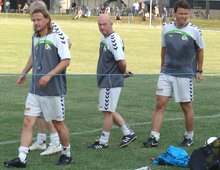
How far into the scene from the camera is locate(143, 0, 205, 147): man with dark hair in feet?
22.0

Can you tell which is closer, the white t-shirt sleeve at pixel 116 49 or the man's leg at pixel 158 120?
the white t-shirt sleeve at pixel 116 49

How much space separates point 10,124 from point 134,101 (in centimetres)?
343

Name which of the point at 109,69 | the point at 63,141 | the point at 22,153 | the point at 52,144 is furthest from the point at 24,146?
the point at 109,69

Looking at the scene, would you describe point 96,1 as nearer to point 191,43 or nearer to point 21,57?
point 21,57

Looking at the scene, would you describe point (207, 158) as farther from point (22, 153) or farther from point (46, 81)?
point (22, 153)

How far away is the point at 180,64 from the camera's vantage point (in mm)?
6785

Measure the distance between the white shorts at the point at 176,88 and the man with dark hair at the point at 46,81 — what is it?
1.72m

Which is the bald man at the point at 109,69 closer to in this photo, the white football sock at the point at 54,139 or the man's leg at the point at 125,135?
the man's leg at the point at 125,135

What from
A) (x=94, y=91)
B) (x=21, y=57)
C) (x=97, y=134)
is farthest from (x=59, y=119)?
(x=21, y=57)

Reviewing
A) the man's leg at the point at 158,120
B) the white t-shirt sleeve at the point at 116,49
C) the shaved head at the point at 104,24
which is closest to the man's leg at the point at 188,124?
the man's leg at the point at 158,120

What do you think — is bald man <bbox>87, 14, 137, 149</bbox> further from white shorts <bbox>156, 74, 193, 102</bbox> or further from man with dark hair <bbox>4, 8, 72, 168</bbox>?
man with dark hair <bbox>4, 8, 72, 168</bbox>

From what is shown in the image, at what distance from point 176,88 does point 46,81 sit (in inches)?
87.0

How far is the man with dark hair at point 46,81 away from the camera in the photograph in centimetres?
551

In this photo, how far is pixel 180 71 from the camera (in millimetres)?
6785
